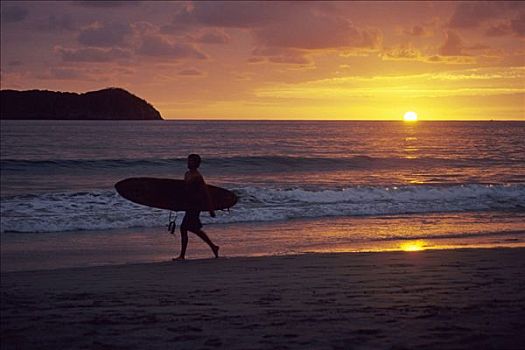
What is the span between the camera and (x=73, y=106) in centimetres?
14812

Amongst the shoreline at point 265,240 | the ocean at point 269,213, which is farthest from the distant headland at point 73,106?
the shoreline at point 265,240

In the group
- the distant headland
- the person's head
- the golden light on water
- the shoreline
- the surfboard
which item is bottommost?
the shoreline

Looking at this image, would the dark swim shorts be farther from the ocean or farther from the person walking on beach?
the ocean

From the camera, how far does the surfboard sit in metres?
11.3

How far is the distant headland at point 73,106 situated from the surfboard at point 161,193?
137840 mm

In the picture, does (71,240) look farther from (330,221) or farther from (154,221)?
(330,221)

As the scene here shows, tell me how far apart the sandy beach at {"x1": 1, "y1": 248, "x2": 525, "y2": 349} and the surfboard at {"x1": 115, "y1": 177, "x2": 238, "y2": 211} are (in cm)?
199

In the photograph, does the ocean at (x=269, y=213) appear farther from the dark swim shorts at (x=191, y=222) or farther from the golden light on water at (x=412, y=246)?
the dark swim shorts at (x=191, y=222)

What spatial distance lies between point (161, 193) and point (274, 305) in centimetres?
569

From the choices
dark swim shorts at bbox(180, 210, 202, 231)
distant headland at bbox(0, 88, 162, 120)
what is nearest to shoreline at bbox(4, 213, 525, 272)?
dark swim shorts at bbox(180, 210, 202, 231)

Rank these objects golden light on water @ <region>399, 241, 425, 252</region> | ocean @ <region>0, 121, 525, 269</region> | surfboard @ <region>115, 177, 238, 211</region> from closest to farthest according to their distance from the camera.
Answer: golden light on water @ <region>399, 241, 425, 252</region>, surfboard @ <region>115, 177, 238, 211</region>, ocean @ <region>0, 121, 525, 269</region>

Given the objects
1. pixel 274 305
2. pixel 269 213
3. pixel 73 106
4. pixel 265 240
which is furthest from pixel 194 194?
pixel 73 106

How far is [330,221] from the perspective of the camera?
16.0m

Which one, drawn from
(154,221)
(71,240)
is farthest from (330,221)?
(71,240)
